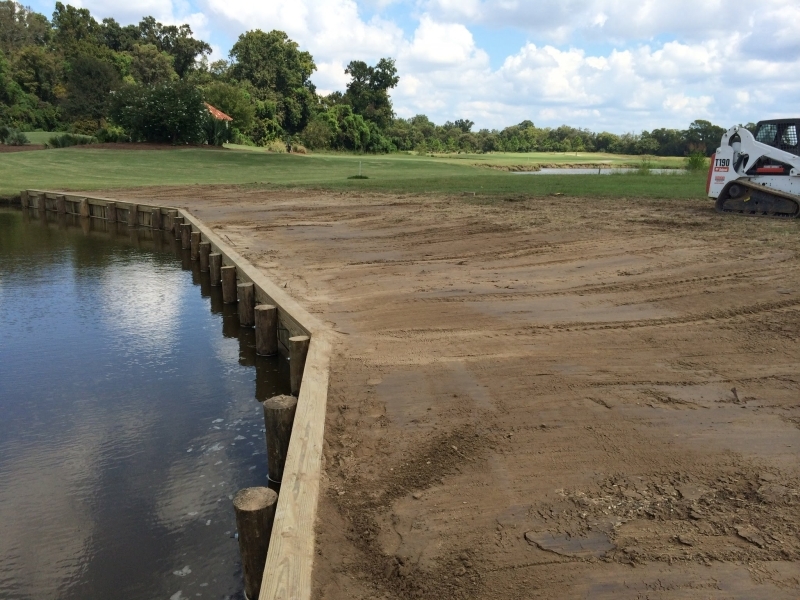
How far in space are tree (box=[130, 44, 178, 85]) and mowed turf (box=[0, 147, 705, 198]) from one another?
37.9m

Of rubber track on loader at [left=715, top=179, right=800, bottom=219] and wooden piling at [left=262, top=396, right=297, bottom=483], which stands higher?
rubber track on loader at [left=715, top=179, right=800, bottom=219]

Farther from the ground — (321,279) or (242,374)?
(321,279)

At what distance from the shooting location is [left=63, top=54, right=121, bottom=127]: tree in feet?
188

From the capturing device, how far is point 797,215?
15227 millimetres

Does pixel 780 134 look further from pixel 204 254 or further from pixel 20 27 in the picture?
pixel 20 27

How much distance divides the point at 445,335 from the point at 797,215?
11585 millimetres

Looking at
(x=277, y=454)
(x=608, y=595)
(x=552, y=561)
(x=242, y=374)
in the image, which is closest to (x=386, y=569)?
(x=552, y=561)

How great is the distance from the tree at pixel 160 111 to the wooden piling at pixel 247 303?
40.8 meters

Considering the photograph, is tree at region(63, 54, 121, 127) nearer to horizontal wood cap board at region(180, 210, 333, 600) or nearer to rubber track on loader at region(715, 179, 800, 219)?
rubber track on loader at region(715, 179, 800, 219)

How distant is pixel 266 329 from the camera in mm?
8945

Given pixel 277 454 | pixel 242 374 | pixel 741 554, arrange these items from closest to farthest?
pixel 741 554 < pixel 277 454 < pixel 242 374

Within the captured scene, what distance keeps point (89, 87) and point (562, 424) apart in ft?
204

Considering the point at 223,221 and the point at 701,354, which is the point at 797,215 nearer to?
the point at 701,354

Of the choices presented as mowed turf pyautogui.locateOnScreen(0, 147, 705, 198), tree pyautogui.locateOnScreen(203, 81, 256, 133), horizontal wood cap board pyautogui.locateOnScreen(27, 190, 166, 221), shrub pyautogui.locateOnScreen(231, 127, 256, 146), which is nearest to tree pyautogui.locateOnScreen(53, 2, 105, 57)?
tree pyautogui.locateOnScreen(203, 81, 256, 133)
